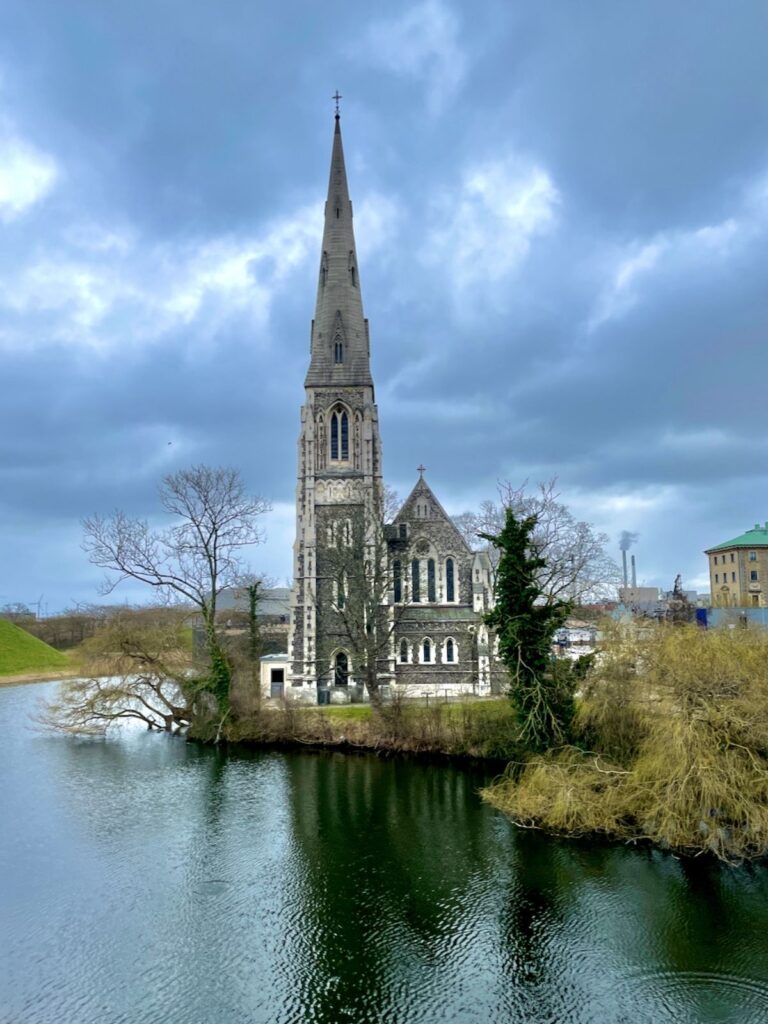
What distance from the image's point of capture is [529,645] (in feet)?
77.4

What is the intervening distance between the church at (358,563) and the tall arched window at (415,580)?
6cm

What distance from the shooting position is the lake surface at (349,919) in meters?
11.9

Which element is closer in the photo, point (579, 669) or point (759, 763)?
point (759, 763)

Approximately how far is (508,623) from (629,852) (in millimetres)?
7552

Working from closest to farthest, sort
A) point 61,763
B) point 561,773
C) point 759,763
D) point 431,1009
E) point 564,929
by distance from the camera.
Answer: point 431,1009, point 564,929, point 759,763, point 561,773, point 61,763

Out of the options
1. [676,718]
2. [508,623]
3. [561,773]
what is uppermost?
[508,623]

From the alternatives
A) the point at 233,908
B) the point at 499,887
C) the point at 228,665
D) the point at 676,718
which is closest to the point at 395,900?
the point at 499,887

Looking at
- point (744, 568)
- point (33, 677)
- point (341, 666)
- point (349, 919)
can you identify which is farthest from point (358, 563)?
point (744, 568)

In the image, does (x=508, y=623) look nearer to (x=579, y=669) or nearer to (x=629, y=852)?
(x=579, y=669)

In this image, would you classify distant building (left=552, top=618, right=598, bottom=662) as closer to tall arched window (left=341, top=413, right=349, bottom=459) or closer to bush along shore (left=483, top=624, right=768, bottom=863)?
bush along shore (left=483, top=624, right=768, bottom=863)

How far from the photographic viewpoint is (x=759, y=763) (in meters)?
17.2

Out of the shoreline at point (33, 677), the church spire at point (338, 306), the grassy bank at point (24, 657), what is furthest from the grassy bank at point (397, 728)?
the grassy bank at point (24, 657)

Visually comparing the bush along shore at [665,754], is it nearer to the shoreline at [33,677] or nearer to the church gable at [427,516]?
the church gable at [427,516]

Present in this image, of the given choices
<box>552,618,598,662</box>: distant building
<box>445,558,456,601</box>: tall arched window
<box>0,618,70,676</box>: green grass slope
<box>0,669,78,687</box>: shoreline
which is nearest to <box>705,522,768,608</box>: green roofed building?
<box>552,618,598,662</box>: distant building
